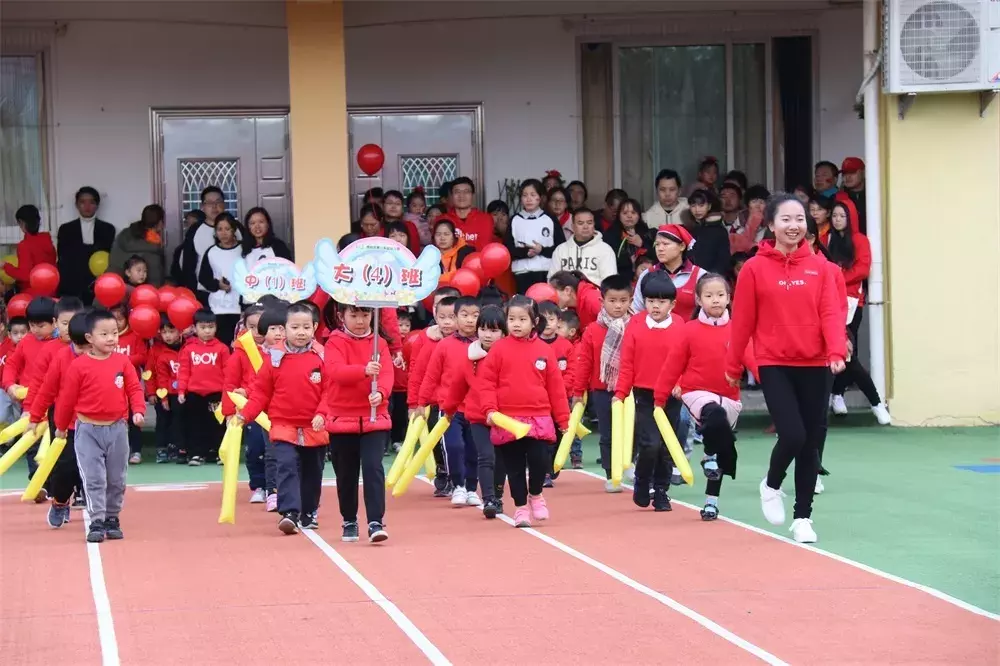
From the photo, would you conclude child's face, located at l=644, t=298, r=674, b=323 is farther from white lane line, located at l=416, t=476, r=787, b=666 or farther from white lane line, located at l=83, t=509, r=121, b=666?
white lane line, located at l=83, t=509, r=121, b=666

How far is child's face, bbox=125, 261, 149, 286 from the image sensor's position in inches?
609

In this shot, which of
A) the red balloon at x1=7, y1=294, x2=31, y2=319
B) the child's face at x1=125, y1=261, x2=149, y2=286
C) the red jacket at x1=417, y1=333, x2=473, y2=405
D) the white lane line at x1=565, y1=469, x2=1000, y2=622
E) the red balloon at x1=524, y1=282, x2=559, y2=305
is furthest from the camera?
the child's face at x1=125, y1=261, x2=149, y2=286

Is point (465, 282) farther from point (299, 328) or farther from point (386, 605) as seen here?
point (386, 605)

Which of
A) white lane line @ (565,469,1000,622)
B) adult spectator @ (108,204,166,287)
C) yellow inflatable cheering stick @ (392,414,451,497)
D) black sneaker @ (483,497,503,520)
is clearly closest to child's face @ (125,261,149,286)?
adult spectator @ (108,204,166,287)

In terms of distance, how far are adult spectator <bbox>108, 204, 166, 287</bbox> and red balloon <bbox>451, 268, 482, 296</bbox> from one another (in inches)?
164

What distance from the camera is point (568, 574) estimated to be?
795 centimetres

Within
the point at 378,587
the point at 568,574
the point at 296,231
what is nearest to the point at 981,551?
the point at 568,574

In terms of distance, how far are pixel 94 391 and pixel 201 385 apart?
446cm

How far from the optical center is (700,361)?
32.7 ft

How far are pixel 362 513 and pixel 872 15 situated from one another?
800 cm

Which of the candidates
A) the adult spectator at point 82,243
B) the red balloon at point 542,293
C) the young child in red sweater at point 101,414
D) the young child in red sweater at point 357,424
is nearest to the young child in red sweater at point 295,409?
the young child in red sweater at point 357,424

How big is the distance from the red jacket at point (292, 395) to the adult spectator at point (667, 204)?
715 centimetres

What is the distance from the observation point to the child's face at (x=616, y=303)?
462 inches

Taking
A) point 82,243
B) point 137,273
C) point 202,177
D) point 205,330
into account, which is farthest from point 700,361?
point 202,177
